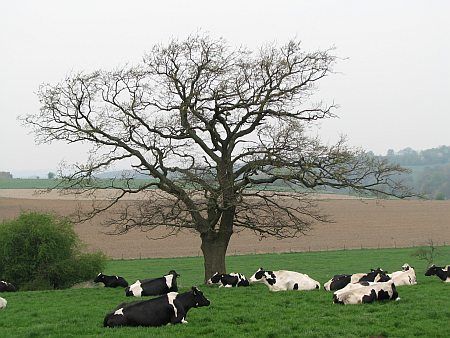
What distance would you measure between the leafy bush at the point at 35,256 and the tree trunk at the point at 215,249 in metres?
7.32

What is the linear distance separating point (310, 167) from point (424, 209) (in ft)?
245

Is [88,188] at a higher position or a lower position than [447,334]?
higher

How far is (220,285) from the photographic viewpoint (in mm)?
21656

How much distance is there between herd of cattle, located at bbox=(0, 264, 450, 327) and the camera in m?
13.3

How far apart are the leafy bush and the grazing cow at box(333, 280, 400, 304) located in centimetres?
1502

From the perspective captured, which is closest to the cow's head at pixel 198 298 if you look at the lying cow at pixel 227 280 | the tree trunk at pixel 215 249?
the lying cow at pixel 227 280

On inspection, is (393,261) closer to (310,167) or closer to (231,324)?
(310,167)

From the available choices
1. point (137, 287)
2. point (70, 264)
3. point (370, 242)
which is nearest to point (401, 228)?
point (370, 242)

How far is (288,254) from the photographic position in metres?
54.2

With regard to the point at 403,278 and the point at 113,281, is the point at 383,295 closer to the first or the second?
the point at 403,278

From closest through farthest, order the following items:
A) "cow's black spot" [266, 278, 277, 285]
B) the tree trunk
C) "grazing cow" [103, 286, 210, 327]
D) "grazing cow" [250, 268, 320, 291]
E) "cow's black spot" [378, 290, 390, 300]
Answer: "grazing cow" [103, 286, 210, 327]
"cow's black spot" [378, 290, 390, 300]
"grazing cow" [250, 268, 320, 291]
"cow's black spot" [266, 278, 277, 285]
the tree trunk

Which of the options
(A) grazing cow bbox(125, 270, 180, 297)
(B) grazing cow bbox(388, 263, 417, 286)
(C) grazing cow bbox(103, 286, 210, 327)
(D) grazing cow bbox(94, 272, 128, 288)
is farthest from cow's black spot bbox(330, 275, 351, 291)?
(D) grazing cow bbox(94, 272, 128, 288)

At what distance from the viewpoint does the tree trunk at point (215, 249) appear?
75.0 ft

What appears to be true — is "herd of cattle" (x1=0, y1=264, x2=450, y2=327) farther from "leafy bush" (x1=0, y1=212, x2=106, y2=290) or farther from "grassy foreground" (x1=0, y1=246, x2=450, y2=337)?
"leafy bush" (x1=0, y1=212, x2=106, y2=290)
